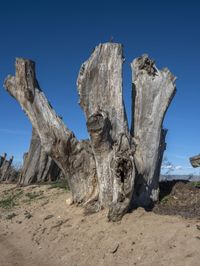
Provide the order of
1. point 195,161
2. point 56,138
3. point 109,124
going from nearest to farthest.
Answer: point 109,124, point 56,138, point 195,161

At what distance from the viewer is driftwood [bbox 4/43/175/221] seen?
9.51m

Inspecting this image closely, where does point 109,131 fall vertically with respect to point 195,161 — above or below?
above

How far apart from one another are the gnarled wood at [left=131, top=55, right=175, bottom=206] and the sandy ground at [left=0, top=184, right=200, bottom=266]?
1.10 meters

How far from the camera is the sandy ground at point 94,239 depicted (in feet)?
24.1

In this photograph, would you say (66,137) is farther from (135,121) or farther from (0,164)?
(0,164)

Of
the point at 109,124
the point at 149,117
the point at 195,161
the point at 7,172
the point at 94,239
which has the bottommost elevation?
the point at 94,239

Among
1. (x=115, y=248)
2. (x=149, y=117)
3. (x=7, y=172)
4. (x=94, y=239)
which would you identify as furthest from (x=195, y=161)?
(x=7, y=172)

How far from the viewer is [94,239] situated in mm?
8602

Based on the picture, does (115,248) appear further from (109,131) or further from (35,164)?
(35,164)

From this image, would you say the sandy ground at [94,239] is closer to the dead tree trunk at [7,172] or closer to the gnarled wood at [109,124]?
the gnarled wood at [109,124]

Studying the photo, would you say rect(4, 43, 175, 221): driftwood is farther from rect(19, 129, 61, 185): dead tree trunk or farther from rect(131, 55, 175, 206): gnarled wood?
rect(19, 129, 61, 185): dead tree trunk

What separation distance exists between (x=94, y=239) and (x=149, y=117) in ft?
10.6

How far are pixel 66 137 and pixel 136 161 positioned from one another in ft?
6.07

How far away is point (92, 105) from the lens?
10328 millimetres
